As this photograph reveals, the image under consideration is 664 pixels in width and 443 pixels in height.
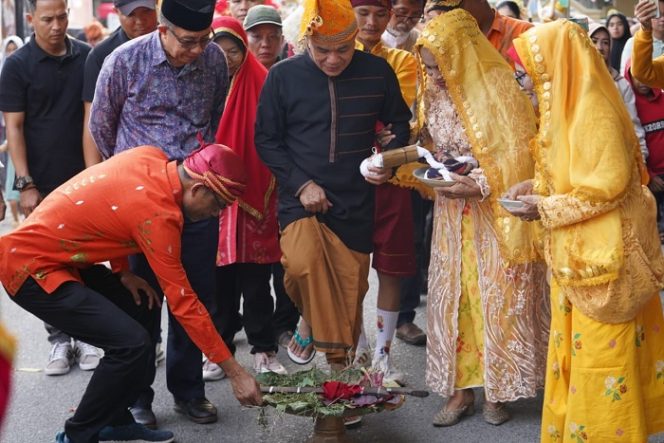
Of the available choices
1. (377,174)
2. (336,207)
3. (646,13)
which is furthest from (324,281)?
(646,13)

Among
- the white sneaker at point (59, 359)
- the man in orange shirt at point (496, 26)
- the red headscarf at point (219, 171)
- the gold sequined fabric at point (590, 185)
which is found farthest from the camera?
the white sneaker at point (59, 359)

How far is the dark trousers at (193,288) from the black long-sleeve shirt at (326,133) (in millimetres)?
395

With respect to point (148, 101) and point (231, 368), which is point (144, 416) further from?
point (148, 101)

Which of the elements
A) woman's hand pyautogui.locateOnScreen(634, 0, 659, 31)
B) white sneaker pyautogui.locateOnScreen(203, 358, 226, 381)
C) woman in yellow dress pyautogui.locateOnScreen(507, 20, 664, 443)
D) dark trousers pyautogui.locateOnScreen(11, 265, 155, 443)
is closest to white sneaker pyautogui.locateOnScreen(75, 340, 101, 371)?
white sneaker pyautogui.locateOnScreen(203, 358, 226, 381)

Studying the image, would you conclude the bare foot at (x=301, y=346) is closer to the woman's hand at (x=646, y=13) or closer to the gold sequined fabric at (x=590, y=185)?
the gold sequined fabric at (x=590, y=185)

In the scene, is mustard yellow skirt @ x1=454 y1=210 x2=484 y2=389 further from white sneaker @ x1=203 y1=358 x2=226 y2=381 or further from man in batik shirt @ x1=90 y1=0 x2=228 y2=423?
white sneaker @ x1=203 y1=358 x2=226 y2=381

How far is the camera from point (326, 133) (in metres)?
5.14

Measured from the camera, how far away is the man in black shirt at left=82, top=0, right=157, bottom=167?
577 cm

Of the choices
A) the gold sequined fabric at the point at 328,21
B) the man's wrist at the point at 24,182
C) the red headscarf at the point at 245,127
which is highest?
the gold sequined fabric at the point at 328,21

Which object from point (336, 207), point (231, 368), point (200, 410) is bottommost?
point (200, 410)

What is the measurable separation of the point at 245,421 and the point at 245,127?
5.37 feet

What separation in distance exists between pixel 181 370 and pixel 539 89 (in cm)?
232

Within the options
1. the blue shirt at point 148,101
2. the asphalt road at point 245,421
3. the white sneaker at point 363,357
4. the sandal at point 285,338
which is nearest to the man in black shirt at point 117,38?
the blue shirt at point 148,101

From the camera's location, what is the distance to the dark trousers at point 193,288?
5148mm
